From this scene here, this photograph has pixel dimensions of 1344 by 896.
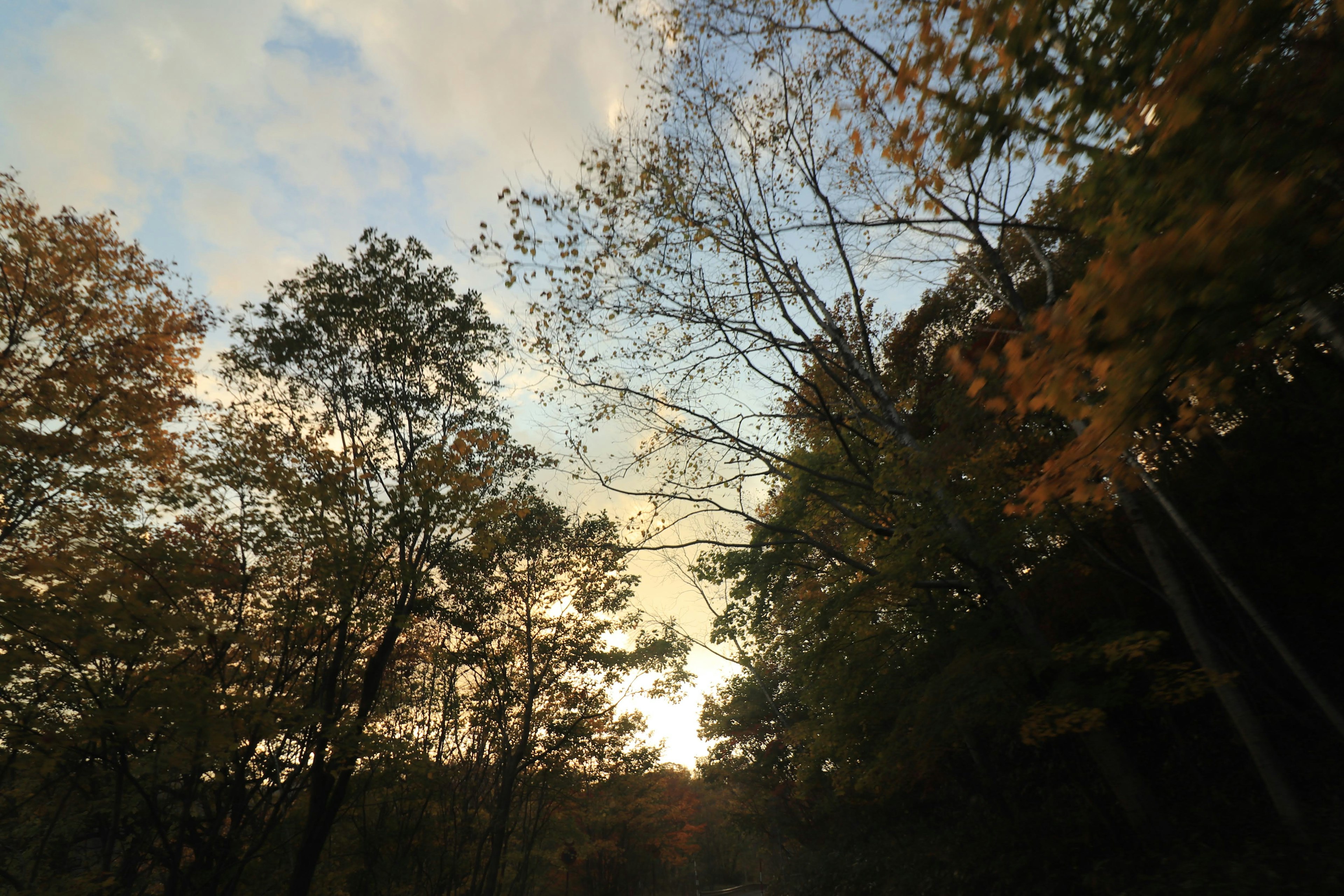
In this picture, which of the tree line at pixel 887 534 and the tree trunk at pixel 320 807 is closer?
the tree line at pixel 887 534

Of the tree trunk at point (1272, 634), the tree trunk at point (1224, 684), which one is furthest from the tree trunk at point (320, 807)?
the tree trunk at point (1272, 634)

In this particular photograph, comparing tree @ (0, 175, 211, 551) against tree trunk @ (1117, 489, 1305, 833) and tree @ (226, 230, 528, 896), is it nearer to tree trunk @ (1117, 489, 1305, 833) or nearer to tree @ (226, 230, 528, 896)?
tree @ (226, 230, 528, 896)

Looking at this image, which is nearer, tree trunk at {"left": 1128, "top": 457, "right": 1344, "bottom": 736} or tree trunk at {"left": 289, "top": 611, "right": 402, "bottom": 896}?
tree trunk at {"left": 1128, "top": 457, "right": 1344, "bottom": 736}

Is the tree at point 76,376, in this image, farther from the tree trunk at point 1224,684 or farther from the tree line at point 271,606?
the tree trunk at point 1224,684

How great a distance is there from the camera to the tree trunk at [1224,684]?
5969mm

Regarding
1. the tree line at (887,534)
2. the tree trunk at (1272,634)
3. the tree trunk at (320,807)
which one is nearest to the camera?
the tree line at (887,534)

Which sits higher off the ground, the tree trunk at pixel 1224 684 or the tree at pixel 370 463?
the tree at pixel 370 463

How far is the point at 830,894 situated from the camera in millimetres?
14945

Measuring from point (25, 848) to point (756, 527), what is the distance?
44.9 ft

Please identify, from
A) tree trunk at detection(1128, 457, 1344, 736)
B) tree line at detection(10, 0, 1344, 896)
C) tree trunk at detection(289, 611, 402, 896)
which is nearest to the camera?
tree line at detection(10, 0, 1344, 896)

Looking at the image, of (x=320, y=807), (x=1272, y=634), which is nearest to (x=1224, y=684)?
(x=1272, y=634)

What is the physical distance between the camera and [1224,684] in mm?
6156

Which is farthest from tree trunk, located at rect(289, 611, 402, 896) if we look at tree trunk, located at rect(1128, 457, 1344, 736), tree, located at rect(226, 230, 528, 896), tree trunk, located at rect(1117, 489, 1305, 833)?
tree trunk, located at rect(1128, 457, 1344, 736)

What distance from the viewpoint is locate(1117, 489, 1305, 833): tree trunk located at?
5.97m
